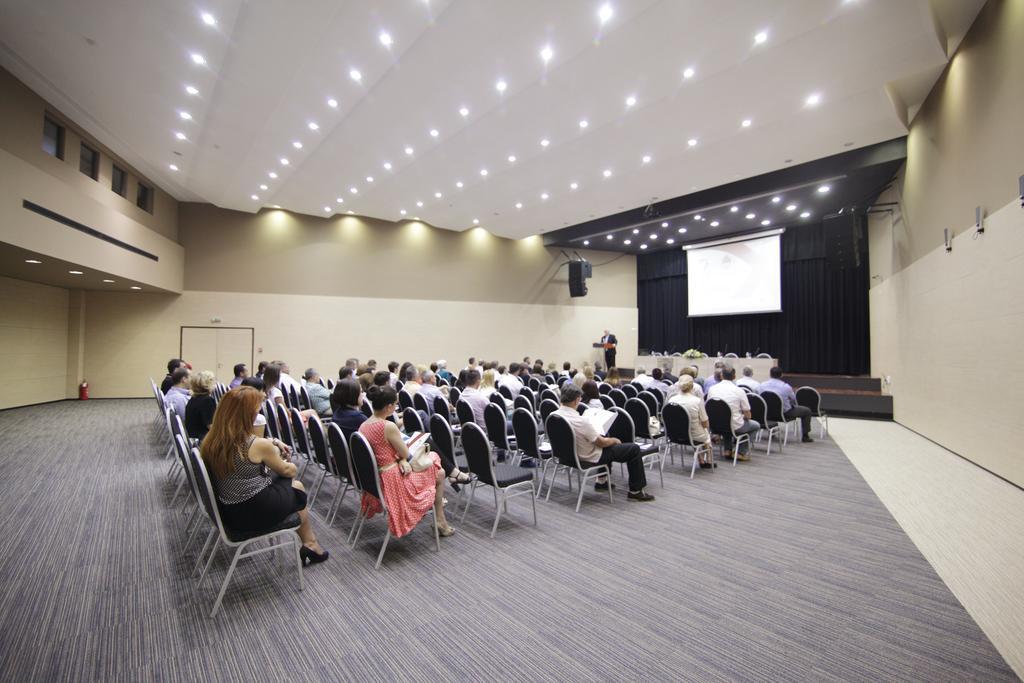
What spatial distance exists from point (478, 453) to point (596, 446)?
4.09ft

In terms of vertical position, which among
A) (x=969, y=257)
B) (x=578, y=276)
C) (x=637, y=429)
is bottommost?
(x=637, y=429)

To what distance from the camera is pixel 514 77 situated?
21.8 ft

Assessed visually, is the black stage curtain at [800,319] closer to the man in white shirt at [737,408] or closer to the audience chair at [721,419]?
the man in white shirt at [737,408]

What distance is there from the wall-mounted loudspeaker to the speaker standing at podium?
215 cm

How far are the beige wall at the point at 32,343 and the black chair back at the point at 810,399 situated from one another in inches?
638

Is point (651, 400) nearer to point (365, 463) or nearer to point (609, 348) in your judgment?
point (365, 463)

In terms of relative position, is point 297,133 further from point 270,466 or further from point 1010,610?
point 1010,610

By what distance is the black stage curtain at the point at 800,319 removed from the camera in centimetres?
1337

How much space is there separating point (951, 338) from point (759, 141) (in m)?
4.63

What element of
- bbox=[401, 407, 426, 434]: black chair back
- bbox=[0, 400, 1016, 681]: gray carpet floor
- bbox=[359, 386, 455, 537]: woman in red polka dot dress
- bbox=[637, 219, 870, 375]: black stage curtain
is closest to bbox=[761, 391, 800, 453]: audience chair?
bbox=[0, 400, 1016, 681]: gray carpet floor

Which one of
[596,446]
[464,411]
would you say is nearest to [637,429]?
[596,446]

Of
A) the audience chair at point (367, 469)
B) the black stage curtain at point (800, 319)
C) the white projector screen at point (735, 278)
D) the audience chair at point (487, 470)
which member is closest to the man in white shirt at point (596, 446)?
the audience chair at point (487, 470)

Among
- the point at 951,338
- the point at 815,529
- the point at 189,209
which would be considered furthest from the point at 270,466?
the point at 189,209

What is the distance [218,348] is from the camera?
12.5 meters
